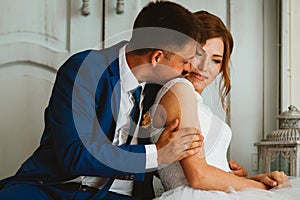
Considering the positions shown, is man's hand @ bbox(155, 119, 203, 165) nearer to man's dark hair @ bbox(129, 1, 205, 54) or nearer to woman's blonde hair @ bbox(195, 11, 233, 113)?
man's dark hair @ bbox(129, 1, 205, 54)

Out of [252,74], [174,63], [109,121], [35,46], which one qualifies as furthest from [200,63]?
[35,46]

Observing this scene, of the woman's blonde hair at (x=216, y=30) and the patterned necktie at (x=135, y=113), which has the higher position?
the woman's blonde hair at (x=216, y=30)

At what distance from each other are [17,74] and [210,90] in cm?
67

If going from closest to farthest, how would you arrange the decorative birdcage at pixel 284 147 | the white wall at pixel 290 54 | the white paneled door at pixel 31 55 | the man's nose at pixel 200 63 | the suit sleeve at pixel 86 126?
the suit sleeve at pixel 86 126 → the man's nose at pixel 200 63 → the decorative birdcage at pixel 284 147 → the white paneled door at pixel 31 55 → the white wall at pixel 290 54

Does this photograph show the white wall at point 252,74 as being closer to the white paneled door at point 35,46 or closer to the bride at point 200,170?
the white paneled door at point 35,46

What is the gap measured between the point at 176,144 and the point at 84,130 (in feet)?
0.70

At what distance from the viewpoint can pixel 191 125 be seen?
1.36 meters

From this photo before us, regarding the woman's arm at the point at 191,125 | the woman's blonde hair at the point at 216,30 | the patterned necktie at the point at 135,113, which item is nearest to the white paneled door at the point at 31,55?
the woman's blonde hair at the point at 216,30

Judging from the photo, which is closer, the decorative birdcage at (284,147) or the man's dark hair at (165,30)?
the man's dark hair at (165,30)

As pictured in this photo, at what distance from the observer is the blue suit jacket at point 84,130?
1.28 metres

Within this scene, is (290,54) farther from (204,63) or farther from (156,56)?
(156,56)

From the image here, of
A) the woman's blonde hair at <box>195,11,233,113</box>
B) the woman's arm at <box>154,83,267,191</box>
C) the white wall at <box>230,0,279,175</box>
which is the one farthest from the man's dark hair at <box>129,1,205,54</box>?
the white wall at <box>230,0,279,175</box>

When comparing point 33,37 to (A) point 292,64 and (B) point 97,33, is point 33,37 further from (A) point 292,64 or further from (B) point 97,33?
(A) point 292,64

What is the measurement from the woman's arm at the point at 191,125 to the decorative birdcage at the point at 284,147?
0.42 metres
